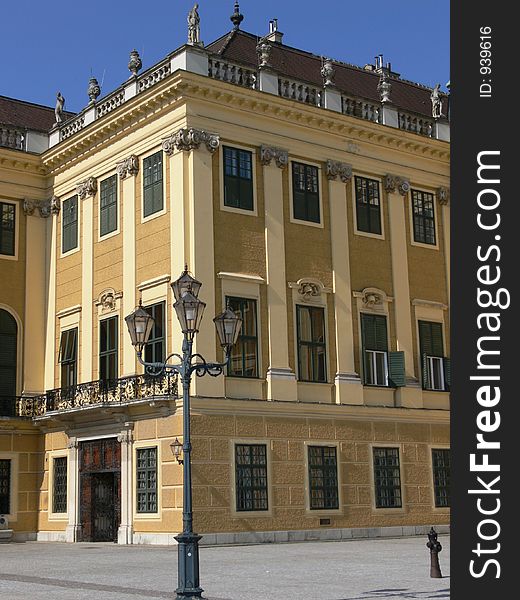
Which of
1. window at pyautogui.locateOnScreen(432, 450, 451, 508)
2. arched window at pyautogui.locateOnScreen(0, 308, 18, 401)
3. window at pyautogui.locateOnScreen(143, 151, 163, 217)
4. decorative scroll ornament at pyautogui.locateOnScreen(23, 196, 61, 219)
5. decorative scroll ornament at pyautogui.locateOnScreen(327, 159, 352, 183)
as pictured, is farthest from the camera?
decorative scroll ornament at pyautogui.locateOnScreen(23, 196, 61, 219)

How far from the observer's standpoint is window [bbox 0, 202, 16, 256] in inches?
1291

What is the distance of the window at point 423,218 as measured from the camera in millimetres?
33000

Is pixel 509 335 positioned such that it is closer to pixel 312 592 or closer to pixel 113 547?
pixel 312 592

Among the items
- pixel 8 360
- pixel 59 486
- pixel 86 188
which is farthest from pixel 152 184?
pixel 59 486

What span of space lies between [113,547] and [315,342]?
845cm

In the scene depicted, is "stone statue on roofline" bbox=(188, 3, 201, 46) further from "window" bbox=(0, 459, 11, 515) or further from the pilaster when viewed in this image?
"window" bbox=(0, 459, 11, 515)

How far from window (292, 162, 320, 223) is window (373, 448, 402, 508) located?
7.59 meters

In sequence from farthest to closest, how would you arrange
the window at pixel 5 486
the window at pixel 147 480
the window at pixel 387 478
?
the window at pixel 5 486 → the window at pixel 387 478 → the window at pixel 147 480

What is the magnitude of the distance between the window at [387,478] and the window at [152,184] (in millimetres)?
10082

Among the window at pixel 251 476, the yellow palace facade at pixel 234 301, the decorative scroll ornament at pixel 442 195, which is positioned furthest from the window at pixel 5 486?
the decorative scroll ornament at pixel 442 195

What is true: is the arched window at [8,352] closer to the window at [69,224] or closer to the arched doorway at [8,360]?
the arched doorway at [8,360]

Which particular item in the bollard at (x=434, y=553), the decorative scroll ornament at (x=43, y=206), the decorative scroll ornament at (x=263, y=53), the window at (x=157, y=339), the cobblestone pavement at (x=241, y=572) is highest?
the decorative scroll ornament at (x=263, y=53)

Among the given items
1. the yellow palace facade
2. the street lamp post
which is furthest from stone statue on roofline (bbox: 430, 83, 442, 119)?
the street lamp post

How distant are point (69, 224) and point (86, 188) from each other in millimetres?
1665
